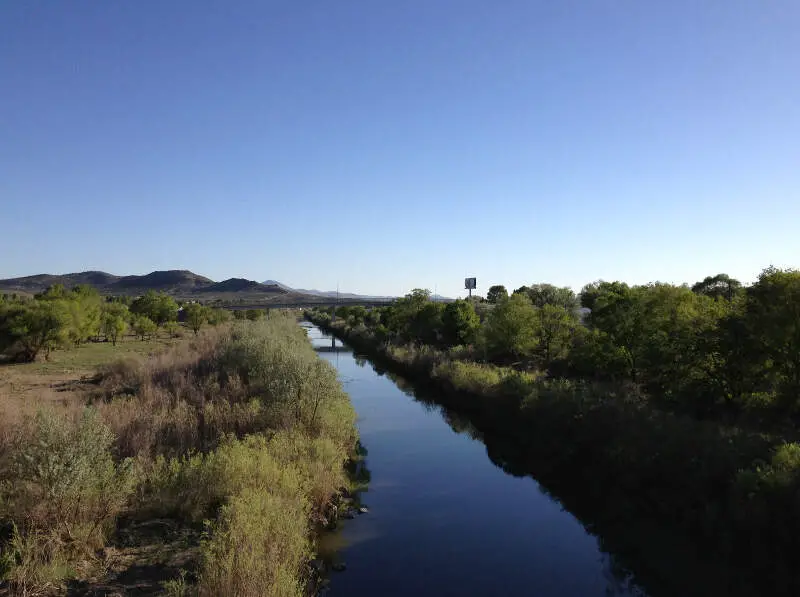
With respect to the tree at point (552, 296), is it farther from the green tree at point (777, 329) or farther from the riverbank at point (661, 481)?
the green tree at point (777, 329)

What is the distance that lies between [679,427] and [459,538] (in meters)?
9.02

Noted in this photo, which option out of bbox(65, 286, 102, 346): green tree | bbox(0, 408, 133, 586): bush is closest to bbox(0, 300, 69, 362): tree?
bbox(65, 286, 102, 346): green tree

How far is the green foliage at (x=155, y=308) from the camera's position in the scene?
89625 mm

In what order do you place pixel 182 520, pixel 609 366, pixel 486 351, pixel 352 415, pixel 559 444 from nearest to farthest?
Answer: pixel 182 520
pixel 559 444
pixel 352 415
pixel 609 366
pixel 486 351

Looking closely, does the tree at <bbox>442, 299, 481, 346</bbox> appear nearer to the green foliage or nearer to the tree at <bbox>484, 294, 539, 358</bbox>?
the tree at <bbox>484, 294, 539, 358</bbox>

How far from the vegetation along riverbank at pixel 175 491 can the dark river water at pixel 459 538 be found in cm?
145

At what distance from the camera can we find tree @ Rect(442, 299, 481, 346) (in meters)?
52.1

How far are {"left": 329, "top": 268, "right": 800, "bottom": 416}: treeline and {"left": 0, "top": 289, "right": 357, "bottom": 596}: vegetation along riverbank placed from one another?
1476cm

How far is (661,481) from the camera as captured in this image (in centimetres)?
1703

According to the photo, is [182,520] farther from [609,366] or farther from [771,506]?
[609,366]

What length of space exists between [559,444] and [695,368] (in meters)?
6.51

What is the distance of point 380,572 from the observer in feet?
44.0

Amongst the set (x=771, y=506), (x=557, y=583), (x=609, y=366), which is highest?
(x=609, y=366)

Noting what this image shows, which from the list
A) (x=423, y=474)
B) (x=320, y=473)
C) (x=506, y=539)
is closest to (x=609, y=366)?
(x=423, y=474)
